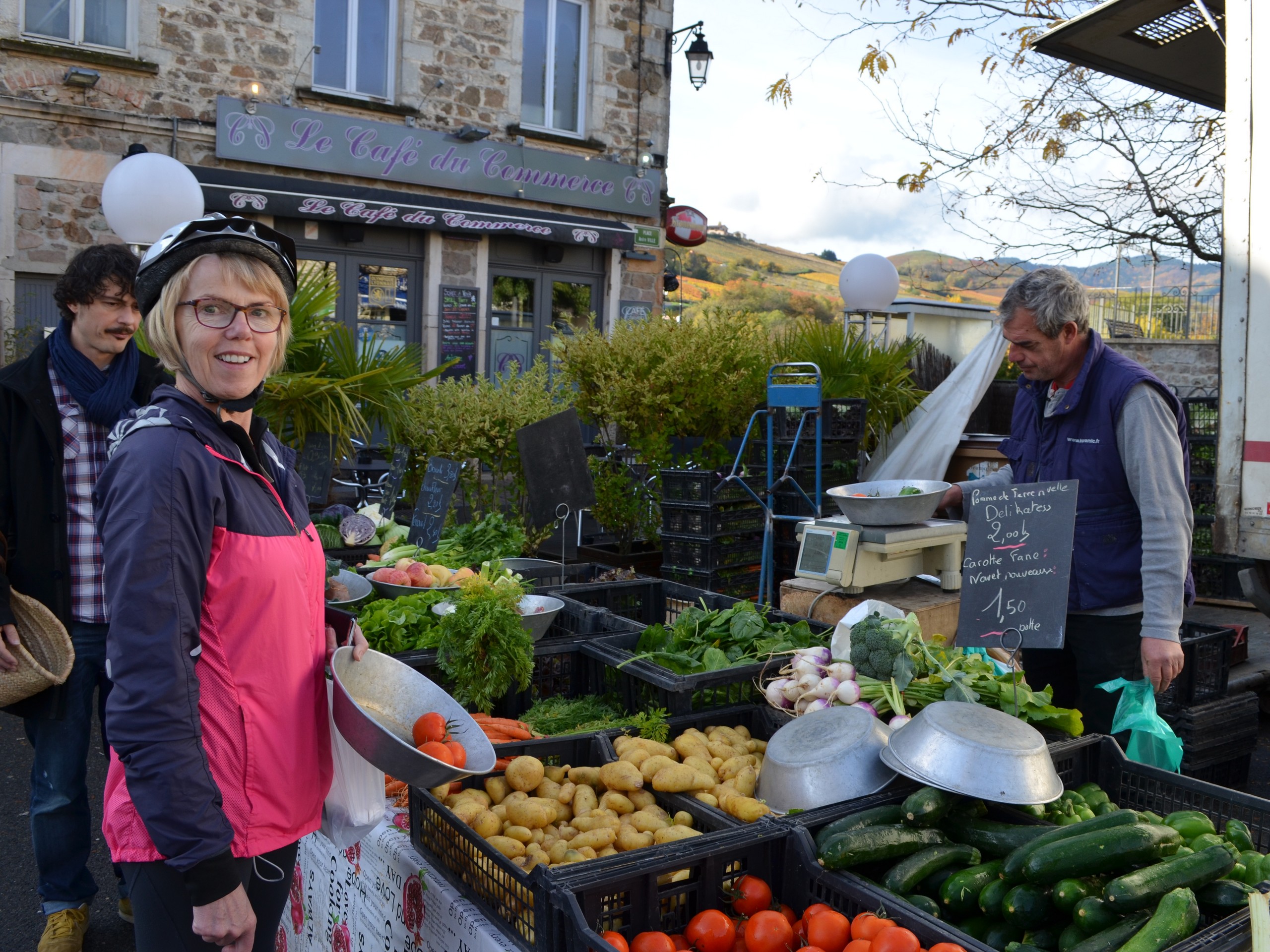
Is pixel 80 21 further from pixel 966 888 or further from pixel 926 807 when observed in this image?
pixel 966 888

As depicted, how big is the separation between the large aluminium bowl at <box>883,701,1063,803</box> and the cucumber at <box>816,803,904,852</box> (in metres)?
0.10

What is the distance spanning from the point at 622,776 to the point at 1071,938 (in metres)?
1.04

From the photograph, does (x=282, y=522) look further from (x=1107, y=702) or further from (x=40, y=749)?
(x=1107, y=702)

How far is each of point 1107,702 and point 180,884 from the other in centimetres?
283

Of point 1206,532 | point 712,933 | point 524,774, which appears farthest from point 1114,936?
point 1206,532

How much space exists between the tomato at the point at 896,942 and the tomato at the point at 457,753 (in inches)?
33.3

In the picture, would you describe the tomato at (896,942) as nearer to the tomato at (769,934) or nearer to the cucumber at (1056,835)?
the tomato at (769,934)

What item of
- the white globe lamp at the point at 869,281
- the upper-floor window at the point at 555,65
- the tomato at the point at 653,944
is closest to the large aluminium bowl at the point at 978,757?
the tomato at the point at 653,944

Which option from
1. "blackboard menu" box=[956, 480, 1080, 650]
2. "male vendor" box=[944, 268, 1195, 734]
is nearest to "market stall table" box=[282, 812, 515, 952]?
"blackboard menu" box=[956, 480, 1080, 650]

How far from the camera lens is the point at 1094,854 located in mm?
1917

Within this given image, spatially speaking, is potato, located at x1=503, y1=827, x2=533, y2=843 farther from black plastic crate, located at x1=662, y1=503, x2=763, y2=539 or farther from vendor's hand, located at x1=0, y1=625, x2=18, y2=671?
black plastic crate, located at x1=662, y1=503, x2=763, y2=539

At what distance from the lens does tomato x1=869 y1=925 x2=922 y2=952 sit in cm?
170

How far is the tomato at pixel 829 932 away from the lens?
1.85m

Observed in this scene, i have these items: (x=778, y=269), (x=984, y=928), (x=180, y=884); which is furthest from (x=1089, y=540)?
(x=778, y=269)
